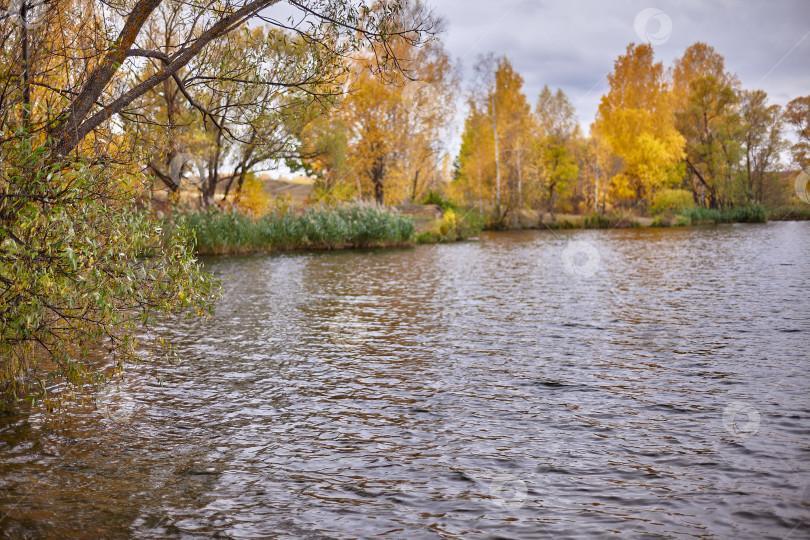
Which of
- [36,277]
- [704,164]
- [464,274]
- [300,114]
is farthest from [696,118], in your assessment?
[36,277]

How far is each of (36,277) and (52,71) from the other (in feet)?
7.83

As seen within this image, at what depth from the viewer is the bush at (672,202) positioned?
51844 mm

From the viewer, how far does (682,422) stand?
18.8 ft

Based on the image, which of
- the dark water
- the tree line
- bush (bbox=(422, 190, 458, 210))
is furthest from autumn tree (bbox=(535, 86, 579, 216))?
the dark water

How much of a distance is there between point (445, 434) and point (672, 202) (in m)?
51.6

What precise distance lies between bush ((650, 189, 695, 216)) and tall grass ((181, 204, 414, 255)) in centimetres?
2932

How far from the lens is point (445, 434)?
563 centimetres

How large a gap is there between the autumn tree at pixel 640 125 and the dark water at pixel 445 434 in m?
44.9

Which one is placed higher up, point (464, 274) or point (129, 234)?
point (129, 234)

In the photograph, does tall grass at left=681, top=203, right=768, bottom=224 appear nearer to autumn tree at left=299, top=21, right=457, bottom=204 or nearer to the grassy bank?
the grassy bank

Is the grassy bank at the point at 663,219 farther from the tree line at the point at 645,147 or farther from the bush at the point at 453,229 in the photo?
the bush at the point at 453,229

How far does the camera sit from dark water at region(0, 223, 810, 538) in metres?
4.07

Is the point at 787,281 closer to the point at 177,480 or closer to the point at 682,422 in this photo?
the point at 682,422

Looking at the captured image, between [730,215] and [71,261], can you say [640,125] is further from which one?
[71,261]
